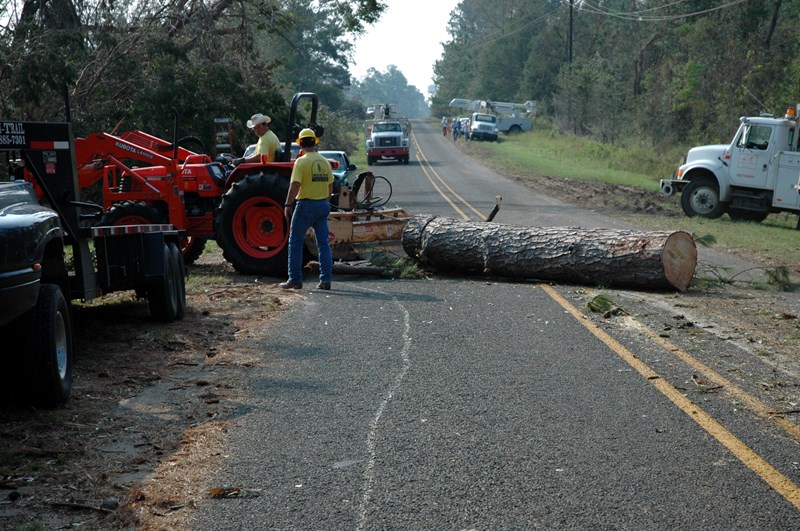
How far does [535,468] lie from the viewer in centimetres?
521

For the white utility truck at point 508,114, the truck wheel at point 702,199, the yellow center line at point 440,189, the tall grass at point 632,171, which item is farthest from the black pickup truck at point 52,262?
the white utility truck at point 508,114

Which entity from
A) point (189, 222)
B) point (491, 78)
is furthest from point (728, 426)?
point (491, 78)

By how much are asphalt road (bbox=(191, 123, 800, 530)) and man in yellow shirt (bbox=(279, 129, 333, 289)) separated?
80.3 inches

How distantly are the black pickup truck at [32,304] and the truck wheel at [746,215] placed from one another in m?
19.8

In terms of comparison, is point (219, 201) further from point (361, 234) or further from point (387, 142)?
point (387, 142)

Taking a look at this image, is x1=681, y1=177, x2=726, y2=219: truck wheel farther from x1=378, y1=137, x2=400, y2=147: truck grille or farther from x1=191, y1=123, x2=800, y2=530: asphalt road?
x1=378, y1=137, x2=400, y2=147: truck grille

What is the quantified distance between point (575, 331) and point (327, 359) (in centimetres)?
257

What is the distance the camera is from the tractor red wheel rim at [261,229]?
13070mm

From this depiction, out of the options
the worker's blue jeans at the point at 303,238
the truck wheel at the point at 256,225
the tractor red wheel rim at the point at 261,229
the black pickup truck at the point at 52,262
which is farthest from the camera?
the tractor red wheel rim at the point at 261,229

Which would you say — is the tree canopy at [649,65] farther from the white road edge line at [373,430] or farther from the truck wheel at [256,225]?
the white road edge line at [373,430]

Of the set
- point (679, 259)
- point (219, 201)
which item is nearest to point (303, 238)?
point (219, 201)

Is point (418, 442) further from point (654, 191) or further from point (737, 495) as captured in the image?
point (654, 191)

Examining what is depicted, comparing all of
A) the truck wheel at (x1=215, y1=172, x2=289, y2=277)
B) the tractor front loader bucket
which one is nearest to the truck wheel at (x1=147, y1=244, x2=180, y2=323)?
the truck wheel at (x1=215, y1=172, x2=289, y2=277)

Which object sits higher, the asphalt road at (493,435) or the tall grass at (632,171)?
the asphalt road at (493,435)
